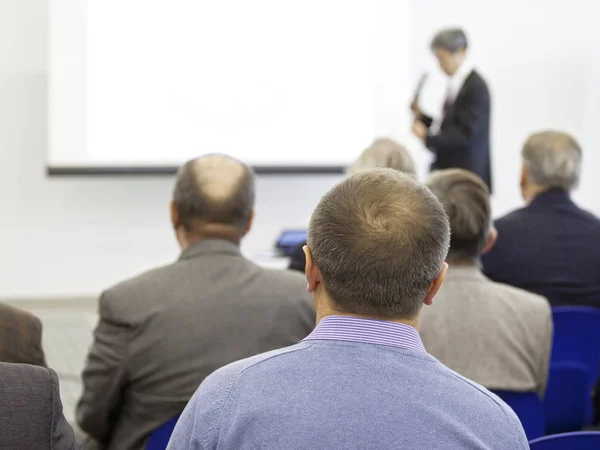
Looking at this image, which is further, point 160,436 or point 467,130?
point 467,130

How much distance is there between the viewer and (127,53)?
5.83m

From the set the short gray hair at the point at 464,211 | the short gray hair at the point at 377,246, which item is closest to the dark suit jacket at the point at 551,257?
the short gray hair at the point at 464,211

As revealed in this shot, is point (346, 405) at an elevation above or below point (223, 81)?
below

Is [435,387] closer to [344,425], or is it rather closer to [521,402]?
[344,425]

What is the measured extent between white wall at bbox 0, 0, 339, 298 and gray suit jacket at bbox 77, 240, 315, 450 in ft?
13.5

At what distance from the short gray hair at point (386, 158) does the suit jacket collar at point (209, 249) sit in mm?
945

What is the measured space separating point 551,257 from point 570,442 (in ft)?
5.33

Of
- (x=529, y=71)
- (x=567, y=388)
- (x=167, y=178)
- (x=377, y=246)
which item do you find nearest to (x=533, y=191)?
(x=567, y=388)

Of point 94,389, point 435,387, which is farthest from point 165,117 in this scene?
point 435,387

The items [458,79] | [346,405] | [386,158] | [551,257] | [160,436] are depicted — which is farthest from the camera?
A: [458,79]

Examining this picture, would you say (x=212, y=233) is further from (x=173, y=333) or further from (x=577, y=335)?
(x=577, y=335)

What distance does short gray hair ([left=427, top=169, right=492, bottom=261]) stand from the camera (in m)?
2.34

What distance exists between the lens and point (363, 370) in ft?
3.73

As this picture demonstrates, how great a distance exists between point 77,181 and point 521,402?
14.8ft
